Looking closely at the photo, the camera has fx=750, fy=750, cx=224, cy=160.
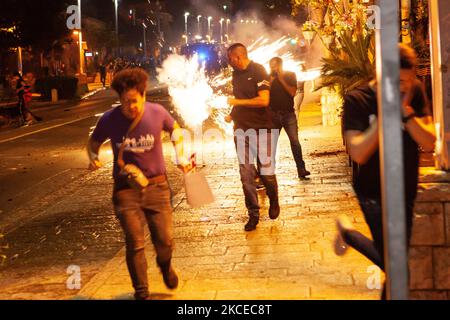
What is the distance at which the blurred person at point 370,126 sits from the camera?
4.39m

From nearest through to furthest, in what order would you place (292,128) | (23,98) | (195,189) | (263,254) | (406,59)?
(406,59) → (195,189) → (263,254) → (292,128) → (23,98)

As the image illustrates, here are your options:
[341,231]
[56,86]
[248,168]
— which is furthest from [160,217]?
[56,86]

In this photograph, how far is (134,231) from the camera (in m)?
5.58

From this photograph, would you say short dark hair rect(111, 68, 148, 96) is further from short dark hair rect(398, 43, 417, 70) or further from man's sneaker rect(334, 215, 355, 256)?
short dark hair rect(398, 43, 417, 70)

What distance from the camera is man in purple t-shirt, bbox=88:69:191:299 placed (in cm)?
561

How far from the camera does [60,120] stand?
2645 cm

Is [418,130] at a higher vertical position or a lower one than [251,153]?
higher

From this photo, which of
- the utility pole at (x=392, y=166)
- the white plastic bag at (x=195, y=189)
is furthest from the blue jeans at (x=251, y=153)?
the utility pole at (x=392, y=166)

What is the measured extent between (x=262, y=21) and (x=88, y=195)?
40999 millimetres

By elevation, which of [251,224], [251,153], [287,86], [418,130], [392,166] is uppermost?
[287,86]

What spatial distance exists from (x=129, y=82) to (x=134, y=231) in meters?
1.12

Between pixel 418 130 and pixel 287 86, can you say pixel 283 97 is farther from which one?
pixel 418 130

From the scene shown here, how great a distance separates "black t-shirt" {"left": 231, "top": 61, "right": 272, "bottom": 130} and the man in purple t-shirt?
227 centimetres

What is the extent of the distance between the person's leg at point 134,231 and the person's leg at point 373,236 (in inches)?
62.3
